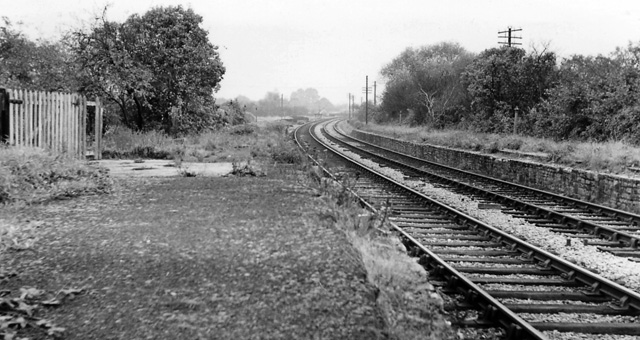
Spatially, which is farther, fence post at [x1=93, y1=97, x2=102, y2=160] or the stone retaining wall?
fence post at [x1=93, y1=97, x2=102, y2=160]

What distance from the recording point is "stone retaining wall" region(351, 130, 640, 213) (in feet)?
37.1

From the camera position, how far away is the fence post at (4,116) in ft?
34.4

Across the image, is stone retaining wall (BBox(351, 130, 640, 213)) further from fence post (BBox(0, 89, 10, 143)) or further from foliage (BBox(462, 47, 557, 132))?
fence post (BBox(0, 89, 10, 143))

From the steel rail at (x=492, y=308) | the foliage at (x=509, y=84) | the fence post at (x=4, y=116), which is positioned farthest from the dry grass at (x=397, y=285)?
the foliage at (x=509, y=84)

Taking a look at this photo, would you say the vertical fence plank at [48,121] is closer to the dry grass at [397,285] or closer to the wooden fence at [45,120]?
the wooden fence at [45,120]

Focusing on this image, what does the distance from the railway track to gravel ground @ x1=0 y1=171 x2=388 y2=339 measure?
4.76ft

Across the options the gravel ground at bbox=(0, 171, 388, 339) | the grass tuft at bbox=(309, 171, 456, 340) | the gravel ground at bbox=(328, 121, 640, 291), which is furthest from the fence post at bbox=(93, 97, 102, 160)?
the gravel ground at bbox=(328, 121, 640, 291)

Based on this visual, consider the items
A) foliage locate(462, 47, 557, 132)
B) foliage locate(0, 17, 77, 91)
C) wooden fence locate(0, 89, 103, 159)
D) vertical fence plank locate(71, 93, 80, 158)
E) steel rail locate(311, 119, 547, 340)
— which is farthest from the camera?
foliage locate(462, 47, 557, 132)

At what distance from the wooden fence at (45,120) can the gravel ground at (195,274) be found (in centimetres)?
446

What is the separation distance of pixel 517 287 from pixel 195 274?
391cm

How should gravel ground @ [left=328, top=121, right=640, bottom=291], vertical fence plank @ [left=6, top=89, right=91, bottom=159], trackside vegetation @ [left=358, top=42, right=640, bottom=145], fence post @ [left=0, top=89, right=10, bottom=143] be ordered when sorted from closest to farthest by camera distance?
gravel ground @ [left=328, top=121, right=640, bottom=291] < fence post @ [left=0, top=89, right=10, bottom=143] < vertical fence plank @ [left=6, top=89, right=91, bottom=159] < trackside vegetation @ [left=358, top=42, right=640, bottom=145]

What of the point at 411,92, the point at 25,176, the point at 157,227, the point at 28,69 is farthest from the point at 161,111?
the point at 411,92

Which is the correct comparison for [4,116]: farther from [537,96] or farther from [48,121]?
[537,96]

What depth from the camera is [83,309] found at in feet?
11.9
